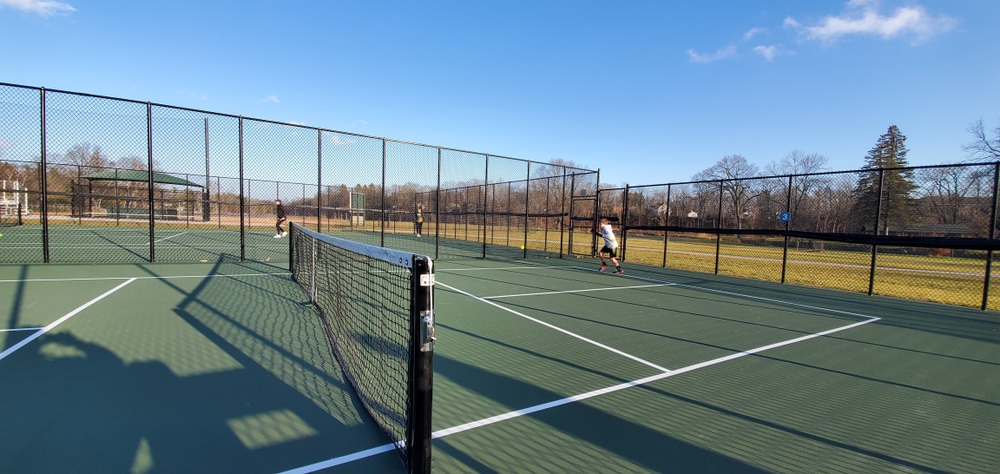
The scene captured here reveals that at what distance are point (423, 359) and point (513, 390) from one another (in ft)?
5.78

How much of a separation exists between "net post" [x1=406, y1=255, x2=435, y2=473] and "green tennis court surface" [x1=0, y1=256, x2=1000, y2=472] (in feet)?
1.21

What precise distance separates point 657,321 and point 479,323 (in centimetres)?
304

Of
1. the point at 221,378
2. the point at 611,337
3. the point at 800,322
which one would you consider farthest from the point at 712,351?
the point at 221,378

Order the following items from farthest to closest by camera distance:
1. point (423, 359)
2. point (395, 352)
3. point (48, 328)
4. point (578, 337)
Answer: point (578, 337) → point (48, 328) → point (395, 352) → point (423, 359)

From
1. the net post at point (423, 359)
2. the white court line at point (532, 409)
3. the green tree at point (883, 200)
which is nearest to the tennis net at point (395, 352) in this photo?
the net post at point (423, 359)

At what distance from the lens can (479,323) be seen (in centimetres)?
612

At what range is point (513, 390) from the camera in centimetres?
375

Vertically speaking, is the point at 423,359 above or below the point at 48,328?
above

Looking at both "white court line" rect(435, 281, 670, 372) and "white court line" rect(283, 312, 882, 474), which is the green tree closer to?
"white court line" rect(283, 312, 882, 474)

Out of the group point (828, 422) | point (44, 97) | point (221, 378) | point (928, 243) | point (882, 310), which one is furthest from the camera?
point (44, 97)

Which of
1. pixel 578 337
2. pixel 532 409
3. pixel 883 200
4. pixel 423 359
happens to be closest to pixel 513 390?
pixel 532 409

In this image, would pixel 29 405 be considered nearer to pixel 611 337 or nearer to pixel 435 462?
pixel 435 462

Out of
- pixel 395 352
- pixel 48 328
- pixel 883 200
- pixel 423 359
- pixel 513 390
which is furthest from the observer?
pixel 883 200

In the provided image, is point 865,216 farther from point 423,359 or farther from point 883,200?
point 423,359
